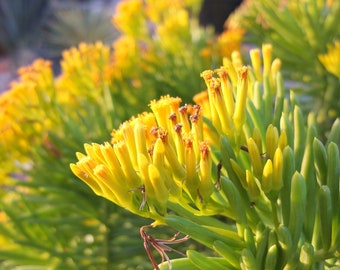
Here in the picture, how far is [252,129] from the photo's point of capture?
1.70 ft

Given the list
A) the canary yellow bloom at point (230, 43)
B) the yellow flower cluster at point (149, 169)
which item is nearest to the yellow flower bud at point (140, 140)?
the yellow flower cluster at point (149, 169)

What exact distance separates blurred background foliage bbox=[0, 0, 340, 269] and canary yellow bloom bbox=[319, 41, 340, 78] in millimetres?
29

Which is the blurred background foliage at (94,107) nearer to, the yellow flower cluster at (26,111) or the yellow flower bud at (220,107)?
the yellow flower cluster at (26,111)

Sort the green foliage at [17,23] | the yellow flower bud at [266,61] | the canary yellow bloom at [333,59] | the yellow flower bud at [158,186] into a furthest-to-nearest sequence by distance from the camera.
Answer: the green foliage at [17,23], the canary yellow bloom at [333,59], the yellow flower bud at [266,61], the yellow flower bud at [158,186]

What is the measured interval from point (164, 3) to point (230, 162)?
0.78 metres

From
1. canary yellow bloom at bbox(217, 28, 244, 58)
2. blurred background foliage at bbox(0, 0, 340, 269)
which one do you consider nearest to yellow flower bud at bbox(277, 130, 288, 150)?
blurred background foliage at bbox(0, 0, 340, 269)

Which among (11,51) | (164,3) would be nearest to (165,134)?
(164,3)

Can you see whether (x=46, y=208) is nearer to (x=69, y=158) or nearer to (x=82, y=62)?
(x=69, y=158)

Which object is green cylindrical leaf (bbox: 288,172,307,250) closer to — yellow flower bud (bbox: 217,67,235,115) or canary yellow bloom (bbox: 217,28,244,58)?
yellow flower bud (bbox: 217,67,235,115)

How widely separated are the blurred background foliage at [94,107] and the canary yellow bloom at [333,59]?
0.03 metres

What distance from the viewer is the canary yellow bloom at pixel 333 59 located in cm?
81

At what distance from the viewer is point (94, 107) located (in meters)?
0.94

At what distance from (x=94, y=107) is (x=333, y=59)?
1.26ft

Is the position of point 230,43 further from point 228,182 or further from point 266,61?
point 228,182
